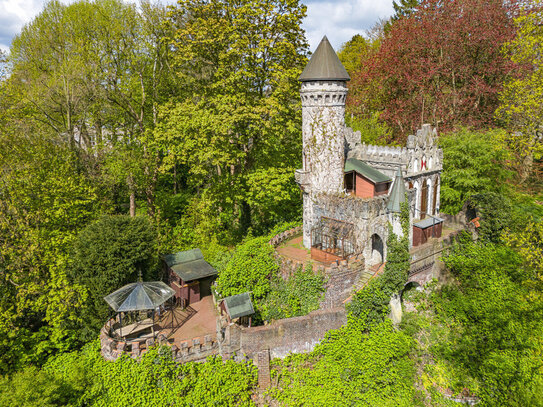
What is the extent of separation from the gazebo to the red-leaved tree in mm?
26098

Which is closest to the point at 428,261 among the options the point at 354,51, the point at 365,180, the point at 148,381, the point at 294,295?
the point at 365,180

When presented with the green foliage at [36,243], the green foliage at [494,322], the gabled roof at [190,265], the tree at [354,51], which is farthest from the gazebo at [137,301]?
the tree at [354,51]

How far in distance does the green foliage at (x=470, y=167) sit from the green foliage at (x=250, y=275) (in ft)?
49.0

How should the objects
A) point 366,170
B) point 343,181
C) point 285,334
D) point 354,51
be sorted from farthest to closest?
point 354,51
point 366,170
point 343,181
point 285,334

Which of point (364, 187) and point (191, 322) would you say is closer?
point (191, 322)

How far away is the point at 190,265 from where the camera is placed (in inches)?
914

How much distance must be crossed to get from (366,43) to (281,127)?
34498mm

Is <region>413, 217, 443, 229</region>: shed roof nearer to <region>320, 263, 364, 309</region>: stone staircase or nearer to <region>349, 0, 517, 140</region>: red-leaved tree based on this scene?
<region>320, 263, 364, 309</region>: stone staircase

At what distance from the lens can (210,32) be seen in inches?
922

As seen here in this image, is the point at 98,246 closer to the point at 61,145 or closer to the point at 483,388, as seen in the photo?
the point at 61,145

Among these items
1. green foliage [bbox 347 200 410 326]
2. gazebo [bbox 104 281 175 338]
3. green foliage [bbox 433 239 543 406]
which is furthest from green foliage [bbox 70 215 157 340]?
green foliage [bbox 433 239 543 406]

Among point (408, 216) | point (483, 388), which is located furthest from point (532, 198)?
point (483, 388)

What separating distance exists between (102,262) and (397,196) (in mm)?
15960

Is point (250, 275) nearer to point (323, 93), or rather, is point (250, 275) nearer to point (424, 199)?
point (323, 93)
